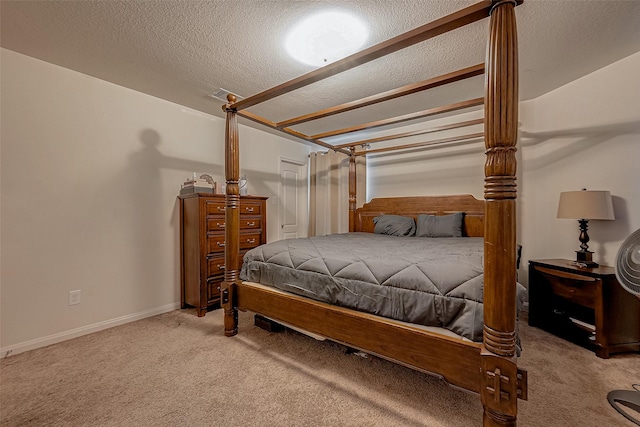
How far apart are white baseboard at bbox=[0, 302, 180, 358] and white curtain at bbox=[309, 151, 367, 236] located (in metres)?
2.40

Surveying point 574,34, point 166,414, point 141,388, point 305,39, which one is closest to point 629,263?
point 574,34

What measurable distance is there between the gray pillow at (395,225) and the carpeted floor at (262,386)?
1.52 metres

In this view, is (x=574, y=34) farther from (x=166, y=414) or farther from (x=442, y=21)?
(x=166, y=414)

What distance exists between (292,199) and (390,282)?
3.24 meters

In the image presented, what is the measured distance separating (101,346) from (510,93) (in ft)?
10.2

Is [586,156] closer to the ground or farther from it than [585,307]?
farther from it

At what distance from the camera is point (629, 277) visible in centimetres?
153

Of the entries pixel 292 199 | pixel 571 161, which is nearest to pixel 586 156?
pixel 571 161

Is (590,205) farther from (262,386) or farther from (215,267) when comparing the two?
(215,267)

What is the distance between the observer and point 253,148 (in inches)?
151

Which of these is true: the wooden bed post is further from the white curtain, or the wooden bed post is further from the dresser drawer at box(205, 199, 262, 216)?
the white curtain

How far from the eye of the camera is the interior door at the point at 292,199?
4309 millimetres

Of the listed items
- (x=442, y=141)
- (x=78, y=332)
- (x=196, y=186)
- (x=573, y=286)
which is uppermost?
(x=442, y=141)

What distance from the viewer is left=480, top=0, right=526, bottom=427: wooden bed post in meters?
1.01
